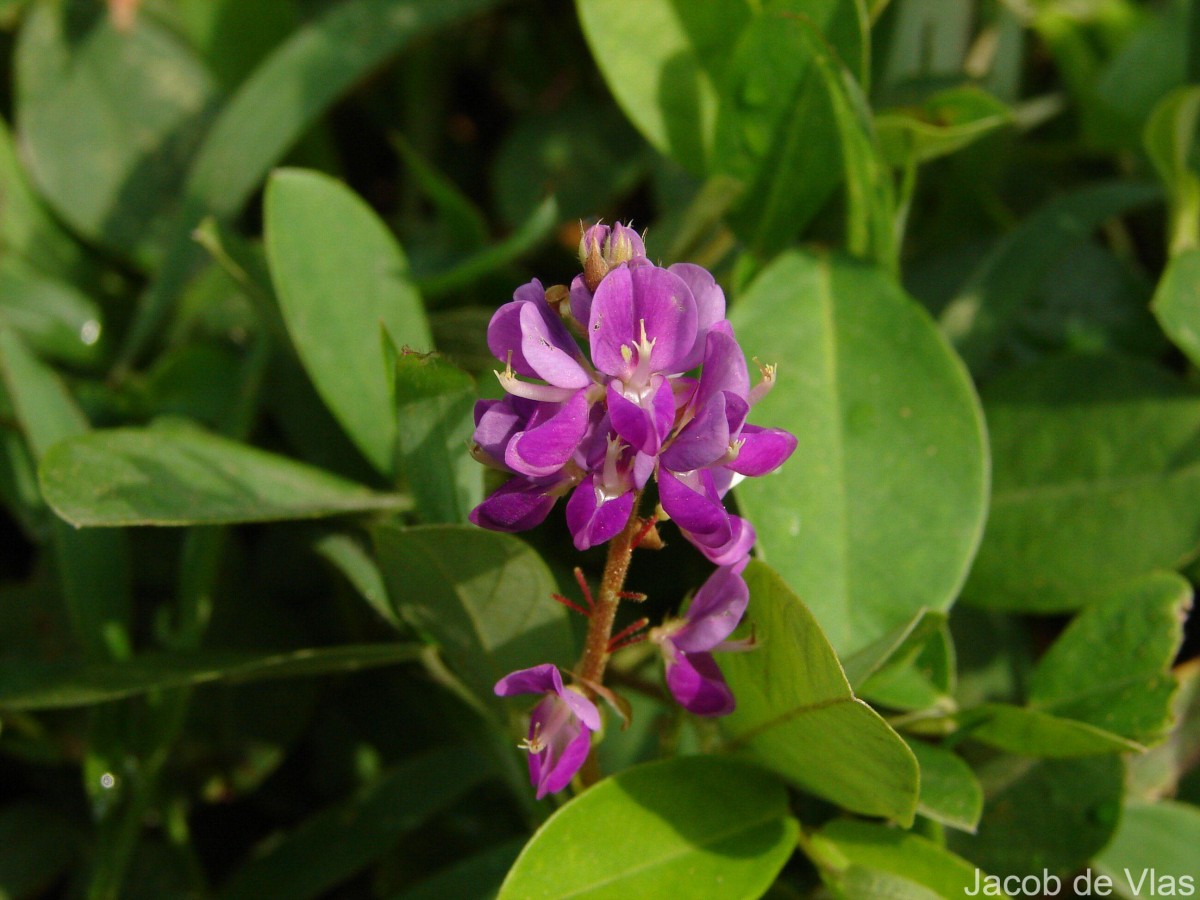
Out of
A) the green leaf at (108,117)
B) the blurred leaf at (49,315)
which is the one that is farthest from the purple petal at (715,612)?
the green leaf at (108,117)

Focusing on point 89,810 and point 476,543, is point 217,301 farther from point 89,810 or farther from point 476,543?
point 476,543

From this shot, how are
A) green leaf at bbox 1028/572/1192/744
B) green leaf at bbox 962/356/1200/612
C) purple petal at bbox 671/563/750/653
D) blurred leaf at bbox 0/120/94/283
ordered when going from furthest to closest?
blurred leaf at bbox 0/120/94/283
green leaf at bbox 962/356/1200/612
green leaf at bbox 1028/572/1192/744
purple petal at bbox 671/563/750/653

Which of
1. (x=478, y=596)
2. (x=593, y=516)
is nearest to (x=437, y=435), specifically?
(x=478, y=596)

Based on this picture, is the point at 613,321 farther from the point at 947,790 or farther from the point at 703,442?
the point at 947,790

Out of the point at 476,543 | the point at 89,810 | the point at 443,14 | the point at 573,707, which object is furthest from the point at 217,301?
the point at 573,707

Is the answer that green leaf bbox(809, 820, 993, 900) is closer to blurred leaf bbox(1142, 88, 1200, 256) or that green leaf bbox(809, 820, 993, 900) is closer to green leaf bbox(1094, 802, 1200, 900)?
green leaf bbox(1094, 802, 1200, 900)

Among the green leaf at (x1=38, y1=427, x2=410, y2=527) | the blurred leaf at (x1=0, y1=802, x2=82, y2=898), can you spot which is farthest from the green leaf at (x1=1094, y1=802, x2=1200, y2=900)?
the blurred leaf at (x1=0, y1=802, x2=82, y2=898)
